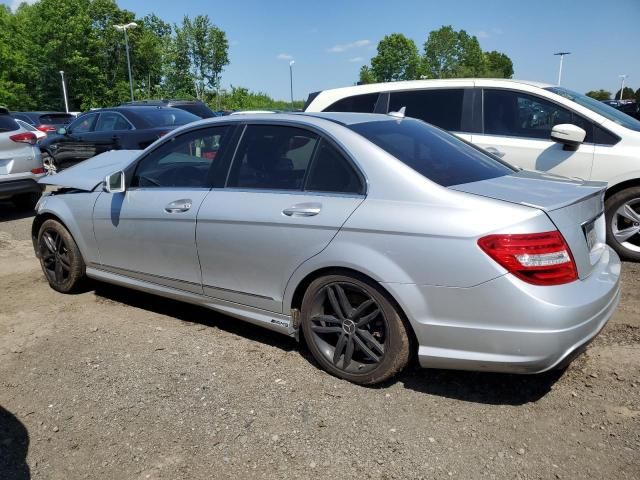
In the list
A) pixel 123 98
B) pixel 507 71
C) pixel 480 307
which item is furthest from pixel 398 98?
pixel 507 71

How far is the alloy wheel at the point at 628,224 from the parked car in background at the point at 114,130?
6.83 meters

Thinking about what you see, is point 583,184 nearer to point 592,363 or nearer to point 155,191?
point 592,363

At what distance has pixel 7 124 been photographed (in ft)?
27.8

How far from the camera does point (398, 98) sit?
6445 millimetres

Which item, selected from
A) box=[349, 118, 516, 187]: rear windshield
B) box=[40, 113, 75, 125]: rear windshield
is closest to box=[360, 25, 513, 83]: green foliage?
box=[40, 113, 75, 125]: rear windshield

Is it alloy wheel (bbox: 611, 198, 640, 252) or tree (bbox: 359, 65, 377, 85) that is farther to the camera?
tree (bbox: 359, 65, 377, 85)

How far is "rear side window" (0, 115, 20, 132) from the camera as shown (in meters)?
8.36

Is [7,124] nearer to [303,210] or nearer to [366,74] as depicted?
[303,210]

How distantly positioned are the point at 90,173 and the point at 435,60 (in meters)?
92.3

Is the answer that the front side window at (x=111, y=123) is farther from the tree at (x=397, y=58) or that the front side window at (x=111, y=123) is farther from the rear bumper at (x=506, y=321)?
the tree at (x=397, y=58)

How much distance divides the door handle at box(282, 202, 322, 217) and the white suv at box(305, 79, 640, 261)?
2.68 m

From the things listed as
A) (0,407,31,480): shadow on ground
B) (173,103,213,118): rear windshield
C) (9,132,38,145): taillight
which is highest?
(173,103,213,118): rear windshield

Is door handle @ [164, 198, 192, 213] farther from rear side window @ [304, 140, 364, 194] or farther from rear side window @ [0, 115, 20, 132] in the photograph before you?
rear side window @ [0, 115, 20, 132]

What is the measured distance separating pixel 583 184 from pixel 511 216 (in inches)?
35.1
